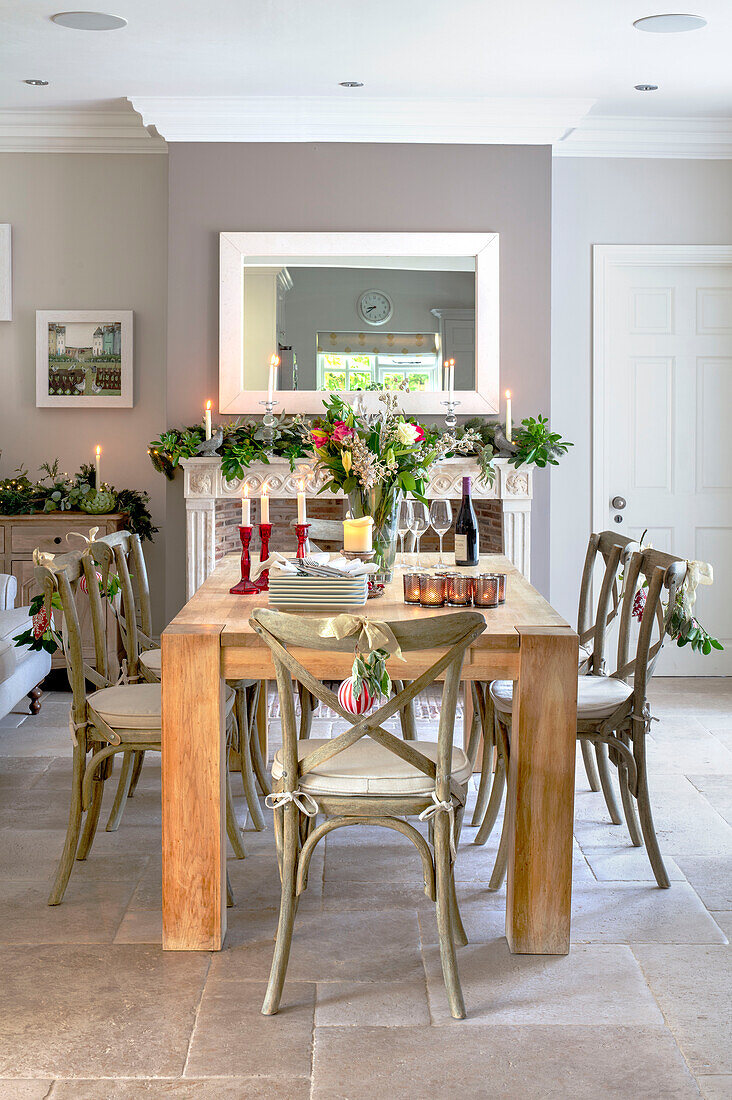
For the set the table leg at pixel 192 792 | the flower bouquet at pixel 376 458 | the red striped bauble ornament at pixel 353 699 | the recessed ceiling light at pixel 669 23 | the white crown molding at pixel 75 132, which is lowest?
the table leg at pixel 192 792

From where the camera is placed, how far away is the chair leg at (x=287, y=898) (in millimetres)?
2318

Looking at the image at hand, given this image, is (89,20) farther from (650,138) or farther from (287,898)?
(287,898)

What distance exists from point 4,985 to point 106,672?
104 cm

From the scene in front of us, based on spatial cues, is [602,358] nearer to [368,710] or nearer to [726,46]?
[726,46]

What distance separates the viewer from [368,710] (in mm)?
2309

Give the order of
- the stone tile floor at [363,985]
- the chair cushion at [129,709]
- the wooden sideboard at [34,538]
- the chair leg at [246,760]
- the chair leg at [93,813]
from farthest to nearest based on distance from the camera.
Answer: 1. the wooden sideboard at [34,538]
2. the chair leg at [246,760]
3. the chair leg at [93,813]
4. the chair cushion at [129,709]
5. the stone tile floor at [363,985]

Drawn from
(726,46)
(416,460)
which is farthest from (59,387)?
(726,46)

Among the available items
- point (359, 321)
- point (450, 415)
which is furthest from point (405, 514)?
point (359, 321)

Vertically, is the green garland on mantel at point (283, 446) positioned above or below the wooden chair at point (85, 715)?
above

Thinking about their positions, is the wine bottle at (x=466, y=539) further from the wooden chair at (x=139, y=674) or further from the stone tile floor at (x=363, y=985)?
the stone tile floor at (x=363, y=985)

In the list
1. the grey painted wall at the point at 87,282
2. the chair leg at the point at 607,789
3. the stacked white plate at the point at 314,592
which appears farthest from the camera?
the grey painted wall at the point at 87,282

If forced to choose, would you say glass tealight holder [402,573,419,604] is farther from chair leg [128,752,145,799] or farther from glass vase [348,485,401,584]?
chair leg [128,752,145,799]

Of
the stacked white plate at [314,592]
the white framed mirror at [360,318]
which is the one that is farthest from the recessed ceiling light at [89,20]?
the stacked white plate at [314,592]

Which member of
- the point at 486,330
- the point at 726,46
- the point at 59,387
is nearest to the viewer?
the point at 726,46
